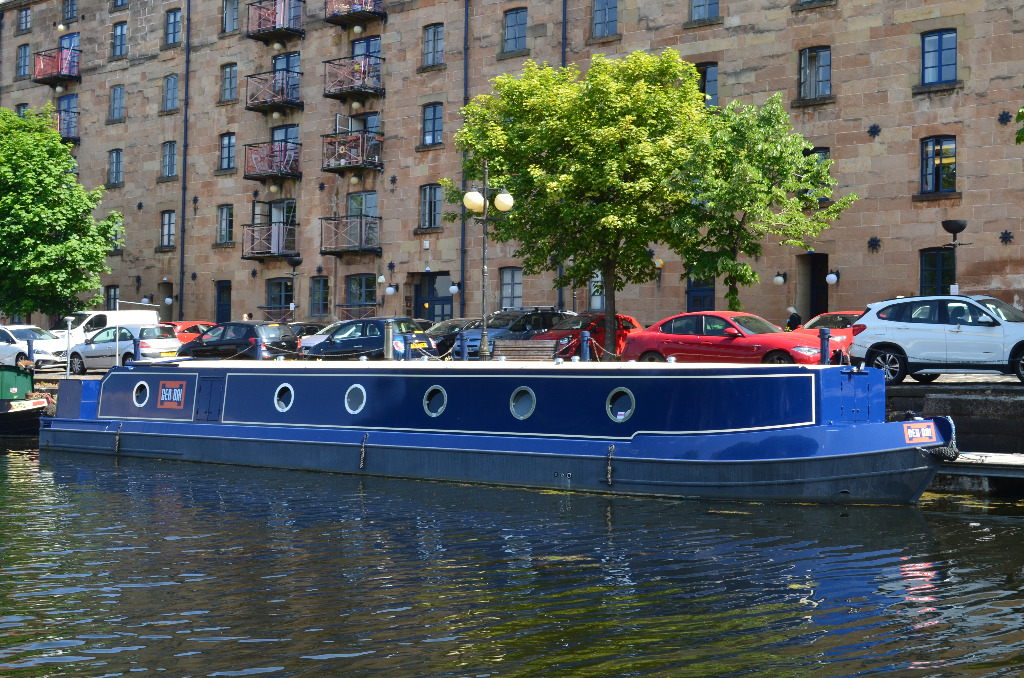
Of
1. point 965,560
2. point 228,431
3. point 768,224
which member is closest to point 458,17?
point 768,224

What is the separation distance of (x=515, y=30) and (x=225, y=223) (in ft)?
46.9

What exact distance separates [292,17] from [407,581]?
34.6 metres

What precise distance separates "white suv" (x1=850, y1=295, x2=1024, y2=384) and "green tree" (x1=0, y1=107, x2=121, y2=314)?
97.8 ft

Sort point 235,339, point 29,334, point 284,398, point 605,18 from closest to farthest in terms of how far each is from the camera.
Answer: point 284,398 < point 235,339 < point 605,18 < point 29,334

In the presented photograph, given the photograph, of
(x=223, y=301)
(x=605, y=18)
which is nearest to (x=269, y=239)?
(x=223, y=301)

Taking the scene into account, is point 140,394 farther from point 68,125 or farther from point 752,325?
point 68,125

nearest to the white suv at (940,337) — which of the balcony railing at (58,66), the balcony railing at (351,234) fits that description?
the balcony railing at (351,234)

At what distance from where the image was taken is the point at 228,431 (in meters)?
19.1

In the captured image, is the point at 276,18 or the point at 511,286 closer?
the point at 511,286

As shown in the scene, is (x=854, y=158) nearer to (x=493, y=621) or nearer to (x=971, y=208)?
(x=971, y=208)

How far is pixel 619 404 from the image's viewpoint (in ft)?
49.0

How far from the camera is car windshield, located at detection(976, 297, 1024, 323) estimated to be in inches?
731

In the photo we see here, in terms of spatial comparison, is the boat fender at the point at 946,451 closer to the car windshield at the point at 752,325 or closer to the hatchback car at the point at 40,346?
the car windshield at the point at 752,325

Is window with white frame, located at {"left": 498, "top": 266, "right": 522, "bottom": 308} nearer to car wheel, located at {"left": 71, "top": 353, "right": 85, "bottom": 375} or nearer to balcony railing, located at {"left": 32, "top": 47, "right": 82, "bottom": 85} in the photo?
car wheel, located at {"left": 71, "top": 353, "right": 85, "bottom": 375}
